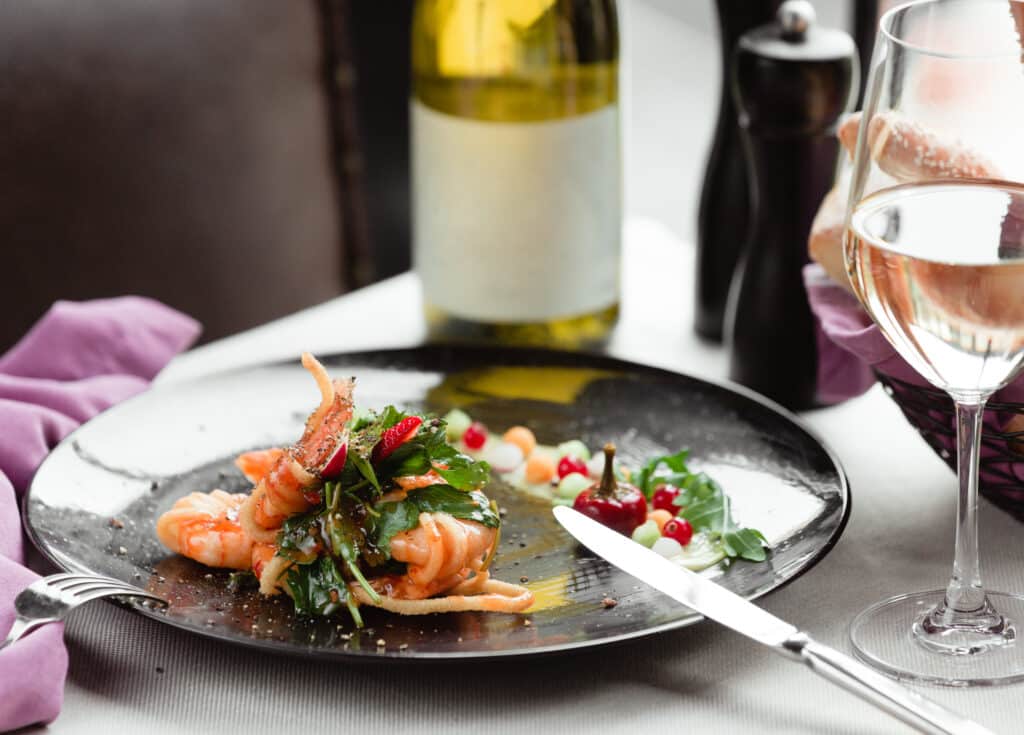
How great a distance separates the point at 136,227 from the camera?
Result: 2.23 meters

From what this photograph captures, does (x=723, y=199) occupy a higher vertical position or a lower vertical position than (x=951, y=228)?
lower

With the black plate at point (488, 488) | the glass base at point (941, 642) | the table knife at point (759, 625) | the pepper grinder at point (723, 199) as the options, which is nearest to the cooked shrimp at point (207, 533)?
the black plate at point (488, 488)

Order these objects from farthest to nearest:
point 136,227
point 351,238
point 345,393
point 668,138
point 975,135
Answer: point 668,138 < point 351,238 < point 136,227 < point 345,393 < point 975,135

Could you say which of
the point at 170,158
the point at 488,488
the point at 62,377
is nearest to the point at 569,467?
the point at 488,488

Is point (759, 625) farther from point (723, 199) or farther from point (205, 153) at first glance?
point (205, 153)

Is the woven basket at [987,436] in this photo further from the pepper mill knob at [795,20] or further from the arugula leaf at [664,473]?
the pepper mill knob at [795,20]

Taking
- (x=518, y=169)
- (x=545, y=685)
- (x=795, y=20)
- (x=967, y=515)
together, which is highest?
(x=795, y=20)

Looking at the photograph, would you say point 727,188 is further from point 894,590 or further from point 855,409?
point 894,590

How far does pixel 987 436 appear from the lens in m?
1.12

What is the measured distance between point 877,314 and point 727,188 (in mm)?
715

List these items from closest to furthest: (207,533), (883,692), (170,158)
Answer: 1. (883,692)
2. (207,533)
3. (170,158)

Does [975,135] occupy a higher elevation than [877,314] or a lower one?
higher

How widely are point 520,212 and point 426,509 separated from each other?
2.00ft

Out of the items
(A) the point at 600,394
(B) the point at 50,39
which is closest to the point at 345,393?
(A) the point at 600,394
